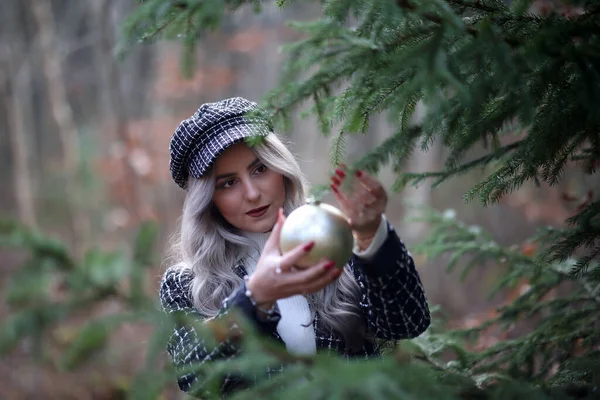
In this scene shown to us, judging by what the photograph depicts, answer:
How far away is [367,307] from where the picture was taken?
2.44m

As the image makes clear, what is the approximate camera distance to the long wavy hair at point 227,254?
8.07 ft

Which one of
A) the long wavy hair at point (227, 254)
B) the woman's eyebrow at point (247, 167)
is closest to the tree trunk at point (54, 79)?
the long wavy hair at point (227, 254)

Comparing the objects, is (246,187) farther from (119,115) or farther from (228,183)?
(119,115)

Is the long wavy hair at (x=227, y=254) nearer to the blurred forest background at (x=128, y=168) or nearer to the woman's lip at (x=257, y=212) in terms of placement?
the woman's lip at (x=257, y=212)

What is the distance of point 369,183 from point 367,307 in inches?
30.5

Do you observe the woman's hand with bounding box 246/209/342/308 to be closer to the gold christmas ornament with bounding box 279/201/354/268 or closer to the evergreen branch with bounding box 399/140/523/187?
the gold christmas ornament with bounding box 279/201/354/268

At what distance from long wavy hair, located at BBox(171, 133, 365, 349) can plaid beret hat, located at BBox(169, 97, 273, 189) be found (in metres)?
0.08

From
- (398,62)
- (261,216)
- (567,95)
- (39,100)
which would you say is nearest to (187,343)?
(261,216)

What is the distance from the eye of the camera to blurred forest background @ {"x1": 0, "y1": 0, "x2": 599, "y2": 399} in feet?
24.9

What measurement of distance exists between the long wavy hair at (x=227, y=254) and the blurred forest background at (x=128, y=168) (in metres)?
1.67

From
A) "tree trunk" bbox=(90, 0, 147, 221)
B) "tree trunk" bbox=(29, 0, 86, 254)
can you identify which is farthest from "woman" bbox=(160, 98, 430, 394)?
"tree trunk" bbox=(29, 0, 86, 254)

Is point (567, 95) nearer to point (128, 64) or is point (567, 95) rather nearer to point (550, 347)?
point (550, 347)

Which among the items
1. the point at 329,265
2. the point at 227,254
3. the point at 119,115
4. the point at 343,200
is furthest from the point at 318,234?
the point at 119,115

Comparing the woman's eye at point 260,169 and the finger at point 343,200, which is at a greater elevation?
the woman's eye at point 260,169
